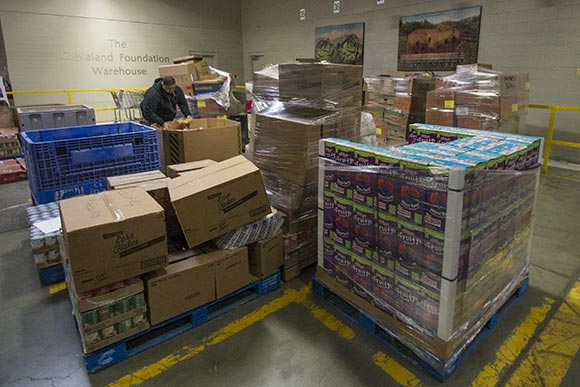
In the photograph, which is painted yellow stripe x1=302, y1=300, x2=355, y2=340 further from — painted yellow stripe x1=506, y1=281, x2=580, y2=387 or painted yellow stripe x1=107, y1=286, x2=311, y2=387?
painted yellow stripe x1=506, y1=281, x2=580, y2=387

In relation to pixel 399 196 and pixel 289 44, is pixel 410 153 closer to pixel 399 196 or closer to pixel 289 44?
pixel 399 196

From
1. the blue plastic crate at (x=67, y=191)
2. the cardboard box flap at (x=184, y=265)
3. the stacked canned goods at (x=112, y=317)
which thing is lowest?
the stacked canned goods at (x=112, y=317)

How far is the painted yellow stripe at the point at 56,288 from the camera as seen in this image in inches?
117

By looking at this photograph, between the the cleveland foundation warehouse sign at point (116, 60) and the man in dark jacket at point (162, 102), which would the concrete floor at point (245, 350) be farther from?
the the cleveland foundation warehouse sign at point (116, 60)

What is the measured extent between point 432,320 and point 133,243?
1758 mm

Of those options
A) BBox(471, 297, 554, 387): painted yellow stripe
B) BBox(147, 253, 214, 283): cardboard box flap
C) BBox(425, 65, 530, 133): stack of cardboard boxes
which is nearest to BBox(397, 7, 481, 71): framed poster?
BBox(425, 65, 530, 133): stack of cardboard boxes

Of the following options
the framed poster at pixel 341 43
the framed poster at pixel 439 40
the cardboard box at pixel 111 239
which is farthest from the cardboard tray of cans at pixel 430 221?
the framed poster at pixel 341 43

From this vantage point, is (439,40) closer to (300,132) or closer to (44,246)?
(300,132)

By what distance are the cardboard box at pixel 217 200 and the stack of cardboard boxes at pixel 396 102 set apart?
12.1 ft

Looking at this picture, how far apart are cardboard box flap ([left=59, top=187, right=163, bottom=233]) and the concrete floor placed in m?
0.87

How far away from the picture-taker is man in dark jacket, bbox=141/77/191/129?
505 centimetres

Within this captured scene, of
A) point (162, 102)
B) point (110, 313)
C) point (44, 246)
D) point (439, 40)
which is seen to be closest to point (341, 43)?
point (439, 40)

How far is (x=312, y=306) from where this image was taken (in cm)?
277

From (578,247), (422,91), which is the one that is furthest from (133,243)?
(422,91)
